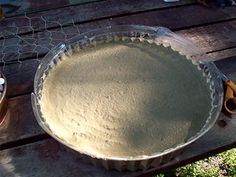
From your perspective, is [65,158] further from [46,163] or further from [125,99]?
[125,99]

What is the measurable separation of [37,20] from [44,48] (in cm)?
14

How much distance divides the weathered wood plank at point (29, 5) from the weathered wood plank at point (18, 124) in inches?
15.1

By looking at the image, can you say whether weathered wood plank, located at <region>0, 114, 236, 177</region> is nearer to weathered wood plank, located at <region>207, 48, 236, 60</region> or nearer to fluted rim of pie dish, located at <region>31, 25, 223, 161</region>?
fluted rim of pie dish, located at <region>31, 25, 223, 161</region>

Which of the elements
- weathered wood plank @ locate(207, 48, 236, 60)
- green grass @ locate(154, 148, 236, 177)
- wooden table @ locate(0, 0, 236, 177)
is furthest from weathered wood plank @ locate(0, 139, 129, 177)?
green grass @ locate(154, 148, 236, 177)

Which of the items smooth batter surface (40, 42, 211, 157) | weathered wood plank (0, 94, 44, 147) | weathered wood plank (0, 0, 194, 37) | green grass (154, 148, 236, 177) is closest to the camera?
smooth batter surface (40, 42, 211, 157)

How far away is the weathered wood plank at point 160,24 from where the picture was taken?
957mm

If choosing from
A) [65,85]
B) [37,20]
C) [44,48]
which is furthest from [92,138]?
[37,20]

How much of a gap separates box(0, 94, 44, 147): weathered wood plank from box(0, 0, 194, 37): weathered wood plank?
290 mm

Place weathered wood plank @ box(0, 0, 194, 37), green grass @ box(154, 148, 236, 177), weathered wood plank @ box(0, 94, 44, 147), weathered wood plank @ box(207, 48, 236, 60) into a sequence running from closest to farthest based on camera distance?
weathered wood plank @ box(0, 94, 44, 147), weathered wood plank @ box(207, 48, 236, 60), weathered wood plank @ box(0, 0, 194, 37), green grass @ box(154, 148, 236, 177)

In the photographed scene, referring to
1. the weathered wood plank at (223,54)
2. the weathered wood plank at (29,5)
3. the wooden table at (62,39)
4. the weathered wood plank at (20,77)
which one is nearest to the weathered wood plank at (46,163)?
the wooden table at (62,39)

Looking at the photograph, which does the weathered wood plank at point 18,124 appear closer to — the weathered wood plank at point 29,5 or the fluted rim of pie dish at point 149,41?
the fluted rim of pie dish at point 149,41

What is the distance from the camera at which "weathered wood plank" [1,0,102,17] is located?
43.3 inches

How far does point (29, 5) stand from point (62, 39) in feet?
0.72

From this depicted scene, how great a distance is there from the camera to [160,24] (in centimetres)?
104
